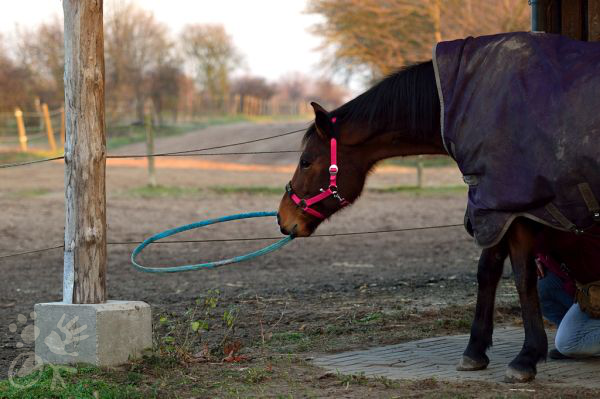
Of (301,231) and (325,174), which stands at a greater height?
(325,174)

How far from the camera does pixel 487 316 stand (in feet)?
14.8

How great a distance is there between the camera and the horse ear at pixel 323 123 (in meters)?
4.43

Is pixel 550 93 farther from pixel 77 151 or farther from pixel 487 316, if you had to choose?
pixel 77 151

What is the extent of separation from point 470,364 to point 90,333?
6.54 ft

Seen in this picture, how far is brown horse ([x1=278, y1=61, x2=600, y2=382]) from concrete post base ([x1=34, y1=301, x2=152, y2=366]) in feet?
3.25

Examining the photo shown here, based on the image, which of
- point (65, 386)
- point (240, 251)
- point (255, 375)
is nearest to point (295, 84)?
point (240, 251)

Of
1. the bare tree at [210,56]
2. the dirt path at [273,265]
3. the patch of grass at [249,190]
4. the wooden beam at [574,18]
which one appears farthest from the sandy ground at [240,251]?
the bare tree at [210,56]

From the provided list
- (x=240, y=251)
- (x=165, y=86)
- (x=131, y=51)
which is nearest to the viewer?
(x=240, y=251)

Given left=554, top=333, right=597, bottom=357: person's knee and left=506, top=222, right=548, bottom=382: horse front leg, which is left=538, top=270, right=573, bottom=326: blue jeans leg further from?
left=506, top=222, right=548, bottom=382: horse front leg

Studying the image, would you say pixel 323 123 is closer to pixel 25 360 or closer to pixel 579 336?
pixel 579 336

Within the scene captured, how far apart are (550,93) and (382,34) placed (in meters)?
19.2

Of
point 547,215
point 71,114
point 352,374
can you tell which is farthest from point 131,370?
point 547,215

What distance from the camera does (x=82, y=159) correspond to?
459 centimetres

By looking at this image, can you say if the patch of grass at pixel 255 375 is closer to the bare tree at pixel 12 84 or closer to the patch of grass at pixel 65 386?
the patch of grass at pixel 65 386
